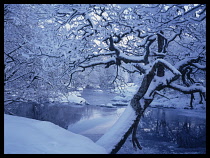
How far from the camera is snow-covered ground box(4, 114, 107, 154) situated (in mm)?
3205

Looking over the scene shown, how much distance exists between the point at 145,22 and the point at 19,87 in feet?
20.9

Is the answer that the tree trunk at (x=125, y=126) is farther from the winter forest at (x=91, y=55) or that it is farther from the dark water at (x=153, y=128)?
the dark water at (x=153, y=128)

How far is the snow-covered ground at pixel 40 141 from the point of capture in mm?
3205

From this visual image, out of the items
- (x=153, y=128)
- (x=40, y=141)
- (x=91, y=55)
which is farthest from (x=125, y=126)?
(x=153, y=128)

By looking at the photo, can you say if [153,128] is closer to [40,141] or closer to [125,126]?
[125,126]

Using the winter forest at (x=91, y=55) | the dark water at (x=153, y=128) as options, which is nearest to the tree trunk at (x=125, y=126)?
the winter forest at (x=91, y=55)

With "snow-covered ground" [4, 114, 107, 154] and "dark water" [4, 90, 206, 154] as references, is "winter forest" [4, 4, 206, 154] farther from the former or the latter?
"dark water" [4, 90, 206, 154]

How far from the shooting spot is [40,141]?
358 cm

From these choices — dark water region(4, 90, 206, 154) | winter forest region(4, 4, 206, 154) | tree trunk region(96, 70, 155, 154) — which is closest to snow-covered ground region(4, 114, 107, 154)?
winter forest region(4, 4, 206, 154)

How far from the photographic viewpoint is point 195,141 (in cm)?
1273

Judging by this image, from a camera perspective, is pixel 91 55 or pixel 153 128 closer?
pixel 91 55

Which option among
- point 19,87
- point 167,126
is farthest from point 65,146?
point 167,126

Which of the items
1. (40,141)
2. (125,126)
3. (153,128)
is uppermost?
(40,141)
